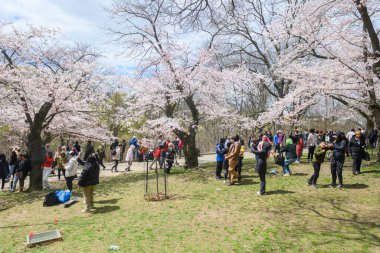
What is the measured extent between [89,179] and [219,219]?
13.8ft

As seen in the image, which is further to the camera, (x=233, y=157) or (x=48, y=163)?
(x=48, y=163)

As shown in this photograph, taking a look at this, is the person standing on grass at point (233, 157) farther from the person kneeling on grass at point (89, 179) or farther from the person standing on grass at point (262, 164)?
the person kneeling on grass at point (89, 179)

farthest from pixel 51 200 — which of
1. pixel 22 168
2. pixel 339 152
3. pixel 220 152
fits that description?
pixel 339 152

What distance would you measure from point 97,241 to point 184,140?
36.4 feet

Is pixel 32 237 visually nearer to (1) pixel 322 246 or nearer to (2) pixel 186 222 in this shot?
(2) pixel 186 222

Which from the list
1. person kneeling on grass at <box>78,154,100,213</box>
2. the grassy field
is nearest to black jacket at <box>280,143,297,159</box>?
the grassy field

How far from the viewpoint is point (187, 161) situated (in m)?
18.1

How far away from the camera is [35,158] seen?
14711mm

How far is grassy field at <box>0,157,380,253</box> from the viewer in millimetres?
6559

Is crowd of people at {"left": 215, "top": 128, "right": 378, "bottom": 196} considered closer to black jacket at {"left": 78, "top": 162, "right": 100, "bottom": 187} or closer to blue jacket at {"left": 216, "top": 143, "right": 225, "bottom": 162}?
blue jacket at {"left": 216, "top": 143, "right": 225, "bottom": 162}

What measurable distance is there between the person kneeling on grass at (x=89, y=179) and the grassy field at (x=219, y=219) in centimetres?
45

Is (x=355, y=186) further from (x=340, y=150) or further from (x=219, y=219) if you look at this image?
(x=219, y=219)

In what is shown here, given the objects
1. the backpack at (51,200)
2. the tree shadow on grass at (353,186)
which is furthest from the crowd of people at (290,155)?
the backpack at (51,200)

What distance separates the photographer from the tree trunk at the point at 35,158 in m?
14.6
